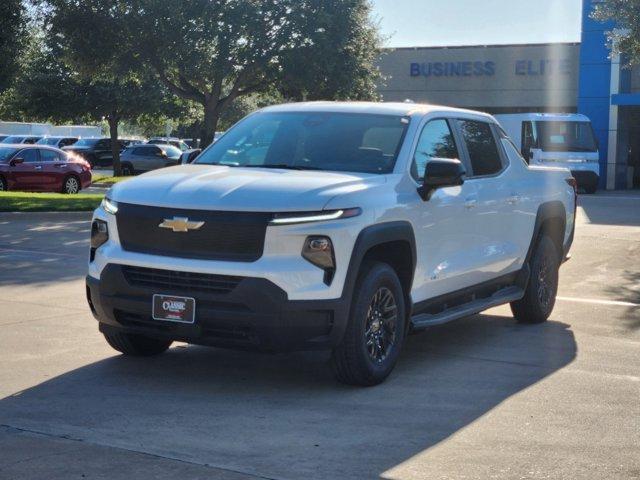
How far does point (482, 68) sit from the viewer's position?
47.8 metres

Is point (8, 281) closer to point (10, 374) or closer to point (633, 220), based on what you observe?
point (10, 374)

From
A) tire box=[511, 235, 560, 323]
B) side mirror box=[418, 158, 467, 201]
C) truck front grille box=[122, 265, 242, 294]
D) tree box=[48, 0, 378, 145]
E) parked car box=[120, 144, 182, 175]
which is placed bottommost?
parked car box=[120, 144, 182, 175]

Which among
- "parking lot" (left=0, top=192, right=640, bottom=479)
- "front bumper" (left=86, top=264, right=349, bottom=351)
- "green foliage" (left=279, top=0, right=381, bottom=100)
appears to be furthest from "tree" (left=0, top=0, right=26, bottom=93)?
"front bumper" (left=86, top=264, right=349, bottom=351)

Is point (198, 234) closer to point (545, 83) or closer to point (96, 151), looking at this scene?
point (545, 83)

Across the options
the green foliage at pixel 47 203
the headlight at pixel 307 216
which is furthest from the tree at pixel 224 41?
the headlight at pixel 307 216

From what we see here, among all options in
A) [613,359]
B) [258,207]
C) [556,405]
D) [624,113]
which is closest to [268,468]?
[258,207]

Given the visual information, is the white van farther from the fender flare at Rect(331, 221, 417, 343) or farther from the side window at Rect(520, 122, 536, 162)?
the fender flare at Rect(331, 221, 417, 343)

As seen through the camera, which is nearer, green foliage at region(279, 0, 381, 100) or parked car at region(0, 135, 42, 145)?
green foliage at region(279, 0, 381, 100)

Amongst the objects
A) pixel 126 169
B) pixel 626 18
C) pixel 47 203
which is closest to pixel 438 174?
pixel 626 18

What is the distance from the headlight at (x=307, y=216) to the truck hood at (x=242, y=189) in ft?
0.10

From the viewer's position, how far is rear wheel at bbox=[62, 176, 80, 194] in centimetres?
3006

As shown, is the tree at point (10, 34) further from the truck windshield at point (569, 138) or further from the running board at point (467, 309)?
the running board at point (467, 309)

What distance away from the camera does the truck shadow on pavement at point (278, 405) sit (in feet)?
18.6

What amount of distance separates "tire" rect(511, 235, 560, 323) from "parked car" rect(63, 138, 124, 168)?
4580 centimetres
